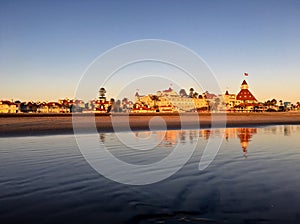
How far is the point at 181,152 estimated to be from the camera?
13562 mm

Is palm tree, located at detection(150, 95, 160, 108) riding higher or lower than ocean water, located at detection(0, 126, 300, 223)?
higher

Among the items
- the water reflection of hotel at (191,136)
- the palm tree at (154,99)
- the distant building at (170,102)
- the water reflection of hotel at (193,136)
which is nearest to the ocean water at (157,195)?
the water reflection of hotel at (193,136)

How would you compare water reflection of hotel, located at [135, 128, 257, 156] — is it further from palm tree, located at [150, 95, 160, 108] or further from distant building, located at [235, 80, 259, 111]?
distant building, located at [235, 80, 259, 111]

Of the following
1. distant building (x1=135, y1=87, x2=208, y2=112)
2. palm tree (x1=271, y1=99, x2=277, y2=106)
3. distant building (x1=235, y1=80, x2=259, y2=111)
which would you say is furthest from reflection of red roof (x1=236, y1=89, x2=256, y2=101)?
distant building (x1=135, y1=87, x2=208, y2=112)

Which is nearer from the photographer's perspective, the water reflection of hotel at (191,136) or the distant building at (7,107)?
the water reflection of hotel at (191,136)

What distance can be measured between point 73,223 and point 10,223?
3.48 feet

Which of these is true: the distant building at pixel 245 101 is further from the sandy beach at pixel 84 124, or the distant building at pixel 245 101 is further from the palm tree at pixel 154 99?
the sandy beach at pixel 84 124

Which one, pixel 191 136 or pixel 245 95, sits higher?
pixel 245 95

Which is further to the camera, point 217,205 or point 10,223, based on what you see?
point 217,205

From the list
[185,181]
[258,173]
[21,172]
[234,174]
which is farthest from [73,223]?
[258,173]

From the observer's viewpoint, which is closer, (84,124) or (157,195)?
(157,195)

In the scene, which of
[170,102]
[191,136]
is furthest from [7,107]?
[191,136]

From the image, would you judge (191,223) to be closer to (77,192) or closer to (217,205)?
(217,205)

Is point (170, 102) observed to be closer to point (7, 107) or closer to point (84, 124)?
point (7, 107)
